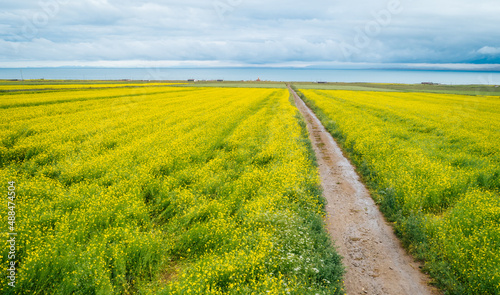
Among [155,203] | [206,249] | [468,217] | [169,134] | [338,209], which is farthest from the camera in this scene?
[169,134]

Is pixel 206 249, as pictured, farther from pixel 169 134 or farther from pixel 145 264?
pixel 169 134

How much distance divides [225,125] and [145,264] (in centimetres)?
1575

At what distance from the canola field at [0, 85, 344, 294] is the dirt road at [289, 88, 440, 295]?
701 millimetres

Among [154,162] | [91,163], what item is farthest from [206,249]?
[91,163]

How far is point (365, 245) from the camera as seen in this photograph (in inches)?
309

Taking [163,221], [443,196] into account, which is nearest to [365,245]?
[443,196]

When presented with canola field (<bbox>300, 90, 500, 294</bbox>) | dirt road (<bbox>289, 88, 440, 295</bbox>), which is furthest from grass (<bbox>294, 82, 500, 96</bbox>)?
dirt road (<bbox>289, 88, 440, 295</bbox>)

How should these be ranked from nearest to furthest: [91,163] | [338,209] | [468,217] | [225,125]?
[468,217] < [338,209] < [91,163] < [225,125]

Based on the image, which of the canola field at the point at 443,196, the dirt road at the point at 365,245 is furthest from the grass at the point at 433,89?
the dirt road at the point at 365,245

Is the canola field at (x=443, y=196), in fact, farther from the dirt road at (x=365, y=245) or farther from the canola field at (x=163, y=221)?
the canola field at (x=163, y=221)

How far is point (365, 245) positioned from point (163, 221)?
243 inches

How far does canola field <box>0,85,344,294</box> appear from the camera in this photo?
5.43 m

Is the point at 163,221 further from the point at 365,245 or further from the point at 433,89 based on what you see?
the point at 433,89

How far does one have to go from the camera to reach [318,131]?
79.6 feet
